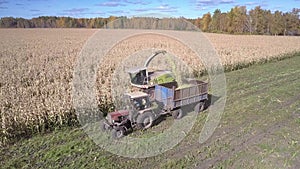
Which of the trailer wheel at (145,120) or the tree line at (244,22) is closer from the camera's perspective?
the trailer wheel at (145,120)

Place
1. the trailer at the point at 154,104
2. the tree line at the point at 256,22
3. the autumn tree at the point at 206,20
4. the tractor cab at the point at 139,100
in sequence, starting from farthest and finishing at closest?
the autumn tree at the point at 206,20, the tree line at the point at 256,22, the tractor cab at the point at 139,100, the trailer at the point at 154,104

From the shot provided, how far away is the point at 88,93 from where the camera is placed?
8.07 metres

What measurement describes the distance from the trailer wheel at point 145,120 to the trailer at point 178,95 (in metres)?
0.55

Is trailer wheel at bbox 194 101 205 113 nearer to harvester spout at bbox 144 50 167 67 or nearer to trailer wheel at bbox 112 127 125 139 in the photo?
harvester spout at bbox 144 50 167 67

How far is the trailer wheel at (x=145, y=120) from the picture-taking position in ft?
20.2

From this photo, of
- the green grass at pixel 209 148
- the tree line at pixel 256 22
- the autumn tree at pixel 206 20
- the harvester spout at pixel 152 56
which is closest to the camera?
the green grass at pixel 209 148

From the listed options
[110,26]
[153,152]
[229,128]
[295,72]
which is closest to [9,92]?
[110,26]

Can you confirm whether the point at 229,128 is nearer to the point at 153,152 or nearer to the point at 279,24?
the point at 153,152

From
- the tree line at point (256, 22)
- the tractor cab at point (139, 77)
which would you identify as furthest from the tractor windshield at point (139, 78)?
the tree line at point (256, 22)

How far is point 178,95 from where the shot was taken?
22.1 ft

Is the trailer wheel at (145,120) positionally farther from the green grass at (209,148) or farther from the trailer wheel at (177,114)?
the trailer wheel at (177,114)

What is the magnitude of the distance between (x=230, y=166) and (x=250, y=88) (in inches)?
253

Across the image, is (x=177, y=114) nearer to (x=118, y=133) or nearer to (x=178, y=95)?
(x=178, y=95)

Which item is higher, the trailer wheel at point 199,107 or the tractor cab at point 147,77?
the tractor cab at point 147,77
